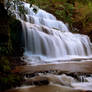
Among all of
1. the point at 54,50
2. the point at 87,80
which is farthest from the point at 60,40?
the point at 87,80

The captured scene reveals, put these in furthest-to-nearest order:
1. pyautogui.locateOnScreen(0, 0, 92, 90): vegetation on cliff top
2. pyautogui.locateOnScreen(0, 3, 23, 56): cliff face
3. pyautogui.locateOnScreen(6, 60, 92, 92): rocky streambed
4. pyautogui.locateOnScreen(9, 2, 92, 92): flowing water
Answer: pyautogui.locateOnScreen(9, 2, 92, 92): flowing water
pyautogui.locateOnScreen(0, 3, 23, 56): cliff face
pyautogui.locateOnScreen(0, 0, 92, 90): vegetation on cliff top
pyautogui.locateOnScreen(6, 60, 92, 92): rocky streambed

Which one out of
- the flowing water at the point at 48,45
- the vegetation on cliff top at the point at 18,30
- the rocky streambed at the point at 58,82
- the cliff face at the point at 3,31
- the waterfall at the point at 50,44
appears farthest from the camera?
the waterfall at the point at 50,44

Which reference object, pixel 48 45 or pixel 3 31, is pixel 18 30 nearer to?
pixel 48 45

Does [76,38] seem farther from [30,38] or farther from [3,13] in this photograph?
[3,13]

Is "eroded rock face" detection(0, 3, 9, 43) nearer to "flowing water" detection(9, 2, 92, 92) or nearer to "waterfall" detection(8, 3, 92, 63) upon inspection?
"flowing water" detection(9, 2, 92, 92)

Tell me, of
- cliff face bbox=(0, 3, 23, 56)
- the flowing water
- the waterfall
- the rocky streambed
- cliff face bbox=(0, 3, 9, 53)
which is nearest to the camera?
the rocky streambed

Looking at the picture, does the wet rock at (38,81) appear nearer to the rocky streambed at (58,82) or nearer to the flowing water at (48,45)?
the rocky streambed at (58,82)

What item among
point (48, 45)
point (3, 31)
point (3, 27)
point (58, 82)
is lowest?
point (58, 82)

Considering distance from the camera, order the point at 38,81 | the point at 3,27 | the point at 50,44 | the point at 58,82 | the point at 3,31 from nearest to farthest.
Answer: the point at 38,81, the point at 58,82, the point at 3,31, the point at 3,27, the point at 50,44

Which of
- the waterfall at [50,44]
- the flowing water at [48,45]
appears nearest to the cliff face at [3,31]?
the flowing water at [48,45]

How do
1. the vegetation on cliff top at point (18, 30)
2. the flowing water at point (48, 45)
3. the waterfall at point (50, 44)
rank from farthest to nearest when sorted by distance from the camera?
the waterfall at point (50, 44) < the flowing water at point (48, 45) < the vegetation on cliff top at point (18, 30)

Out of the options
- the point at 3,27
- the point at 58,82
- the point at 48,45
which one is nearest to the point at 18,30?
the point at 48,45

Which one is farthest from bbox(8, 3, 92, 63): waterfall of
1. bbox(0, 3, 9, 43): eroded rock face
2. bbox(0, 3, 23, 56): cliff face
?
bbox(0, 3, 9, 43): eroded rock face

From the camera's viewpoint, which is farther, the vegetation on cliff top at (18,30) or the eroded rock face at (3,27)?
the eroded rock face at (3,27)
